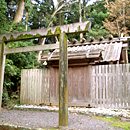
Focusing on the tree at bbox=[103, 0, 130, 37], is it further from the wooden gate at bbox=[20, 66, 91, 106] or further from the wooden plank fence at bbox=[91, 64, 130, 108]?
the wooden plank fence at bbox=[91, 64, 130, 108]

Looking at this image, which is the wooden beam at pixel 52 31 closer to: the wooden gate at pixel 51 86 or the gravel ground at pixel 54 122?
the gravel ground at pixel 54 122

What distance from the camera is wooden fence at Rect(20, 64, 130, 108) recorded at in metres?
6.50

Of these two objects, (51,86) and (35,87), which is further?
(35,87)

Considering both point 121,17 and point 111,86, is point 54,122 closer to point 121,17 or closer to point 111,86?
point 111,86

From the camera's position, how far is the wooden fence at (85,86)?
6496 mm

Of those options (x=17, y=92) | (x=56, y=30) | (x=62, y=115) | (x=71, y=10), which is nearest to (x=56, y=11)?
(x=71, y=10)

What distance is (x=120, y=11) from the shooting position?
63.7 feet

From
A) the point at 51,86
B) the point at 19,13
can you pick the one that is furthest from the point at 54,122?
the point at 19,13

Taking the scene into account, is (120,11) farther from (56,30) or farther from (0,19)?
(56,30)

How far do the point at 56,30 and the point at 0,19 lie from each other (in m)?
6.01

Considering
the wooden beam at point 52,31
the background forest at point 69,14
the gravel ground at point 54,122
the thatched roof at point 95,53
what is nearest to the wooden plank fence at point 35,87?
the thatched roof at point 95,53

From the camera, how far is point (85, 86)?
24.3 ft

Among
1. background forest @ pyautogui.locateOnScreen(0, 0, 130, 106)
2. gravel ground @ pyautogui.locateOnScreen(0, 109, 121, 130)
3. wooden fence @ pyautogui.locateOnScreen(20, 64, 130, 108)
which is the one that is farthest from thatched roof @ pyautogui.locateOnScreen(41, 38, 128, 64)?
background forest @ pyautogui.locateOnScreen(0, 0, 130, 106)

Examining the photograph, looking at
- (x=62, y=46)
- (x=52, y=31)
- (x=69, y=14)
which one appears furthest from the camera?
(x=69, y=14)
